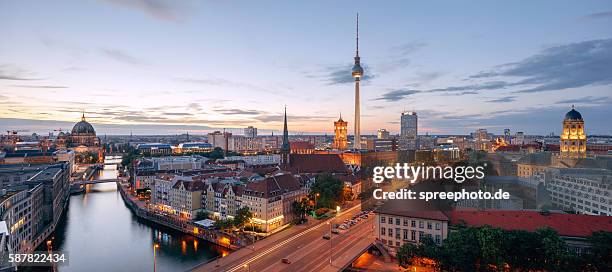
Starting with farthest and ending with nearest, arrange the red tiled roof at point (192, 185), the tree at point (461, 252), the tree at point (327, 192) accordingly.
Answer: the tree at point (327, 192), the red tiled roof at point (192, 185), the tree at point (461, 252)

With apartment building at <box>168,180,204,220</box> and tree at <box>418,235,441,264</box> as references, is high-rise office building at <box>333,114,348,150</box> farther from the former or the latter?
tree at <box>418,235,441,264</box>

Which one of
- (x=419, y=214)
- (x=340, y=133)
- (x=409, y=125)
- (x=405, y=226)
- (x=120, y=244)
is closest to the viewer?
(x=419, y=214)

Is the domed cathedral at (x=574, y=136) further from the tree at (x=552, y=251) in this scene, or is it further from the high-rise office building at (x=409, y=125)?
the high-rise office building at (x=409, y=125)

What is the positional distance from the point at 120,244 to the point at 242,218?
12966 millimetres

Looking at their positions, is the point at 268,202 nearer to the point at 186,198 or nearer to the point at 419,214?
the point at 186,198

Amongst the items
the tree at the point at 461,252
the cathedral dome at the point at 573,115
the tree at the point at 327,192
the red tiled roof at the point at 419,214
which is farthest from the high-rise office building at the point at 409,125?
the tree at the point at 461,252

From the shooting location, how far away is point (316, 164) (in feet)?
214

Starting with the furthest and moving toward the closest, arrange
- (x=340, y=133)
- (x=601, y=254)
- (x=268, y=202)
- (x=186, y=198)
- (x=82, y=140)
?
(x=82, y=140) → (x=340, y=133) → (x=186, y=198) → (x=268, y=202) → (x=601, y=254)

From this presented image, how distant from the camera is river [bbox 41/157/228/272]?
100 ft

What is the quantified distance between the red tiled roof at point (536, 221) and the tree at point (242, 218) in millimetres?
→ 18355

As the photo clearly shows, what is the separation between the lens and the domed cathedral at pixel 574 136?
188ft

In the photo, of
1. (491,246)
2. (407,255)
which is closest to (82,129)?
(407,255)

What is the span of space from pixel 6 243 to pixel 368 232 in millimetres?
27396

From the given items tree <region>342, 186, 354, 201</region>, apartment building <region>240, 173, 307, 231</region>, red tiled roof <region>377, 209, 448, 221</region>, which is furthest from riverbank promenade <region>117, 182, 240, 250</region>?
tree <region>342, 186, 354, 201</region>
